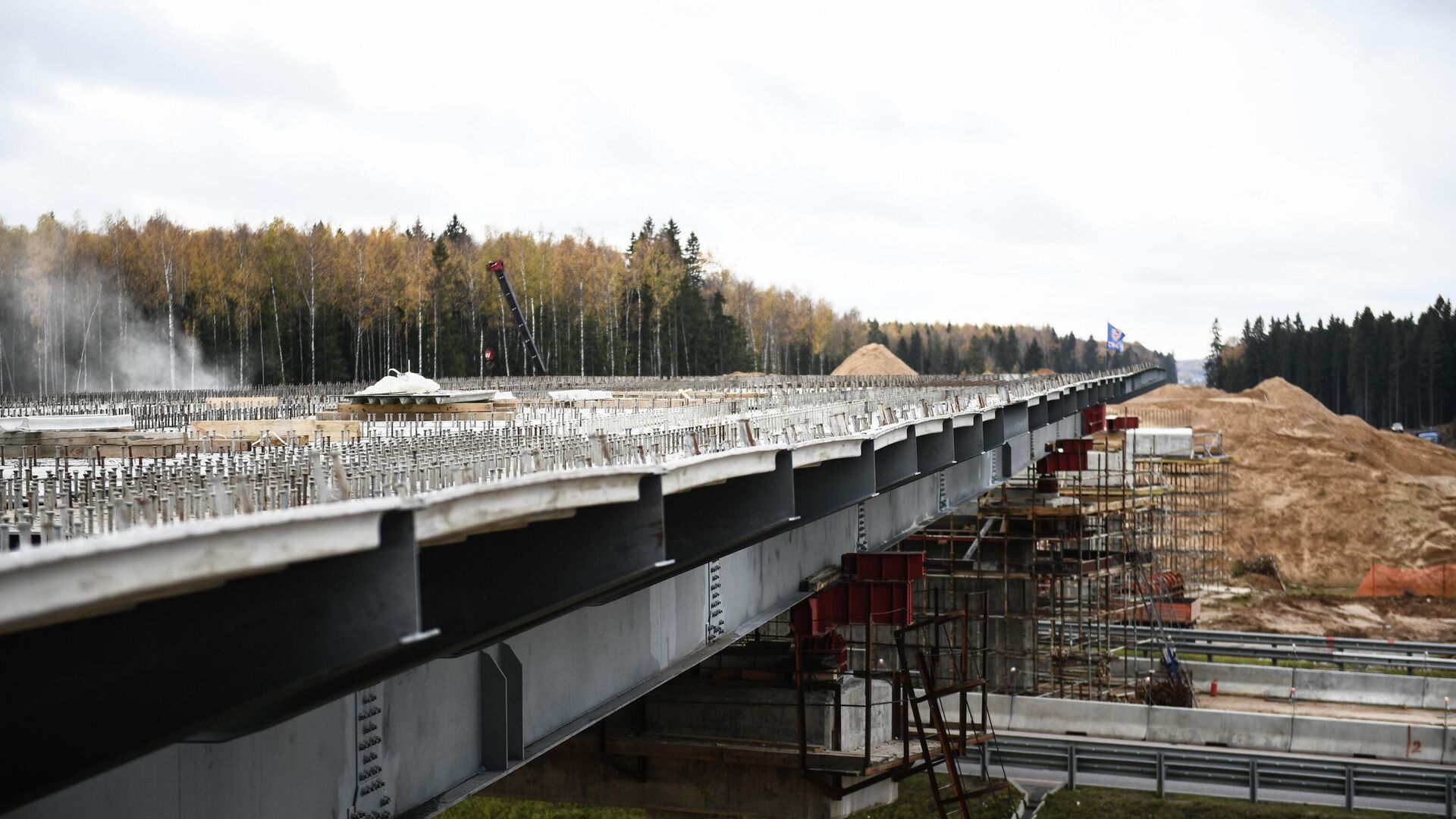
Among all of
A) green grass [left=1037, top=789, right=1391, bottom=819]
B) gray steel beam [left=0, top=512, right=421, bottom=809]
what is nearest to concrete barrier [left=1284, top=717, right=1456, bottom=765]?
green grass [left=1037, top=789, right=1391, bottom=819]

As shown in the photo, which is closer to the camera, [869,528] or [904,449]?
[904,449]

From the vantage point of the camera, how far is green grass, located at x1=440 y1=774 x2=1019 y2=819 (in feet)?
89.7

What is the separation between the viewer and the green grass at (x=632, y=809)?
2733cm

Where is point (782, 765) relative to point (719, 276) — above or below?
below

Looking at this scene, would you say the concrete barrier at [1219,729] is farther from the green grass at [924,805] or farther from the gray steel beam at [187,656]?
the gray steel beam at [187,656]

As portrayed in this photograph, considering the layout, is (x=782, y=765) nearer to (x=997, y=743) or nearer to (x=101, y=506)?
(x=997, y=743)

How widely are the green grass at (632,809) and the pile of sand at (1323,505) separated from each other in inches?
1773

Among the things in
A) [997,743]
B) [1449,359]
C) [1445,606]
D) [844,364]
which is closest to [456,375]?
[844,364]

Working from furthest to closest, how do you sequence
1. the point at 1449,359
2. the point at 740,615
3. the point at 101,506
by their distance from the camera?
the point at 1449,359, the point at 740,615, the point at 101,506

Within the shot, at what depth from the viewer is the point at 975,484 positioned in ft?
91.2

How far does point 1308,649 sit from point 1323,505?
3476 centimetres

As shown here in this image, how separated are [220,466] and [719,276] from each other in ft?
496

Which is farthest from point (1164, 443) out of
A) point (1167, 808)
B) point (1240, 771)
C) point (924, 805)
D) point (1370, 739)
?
point (924, 805)

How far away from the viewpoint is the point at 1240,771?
28.3 m
